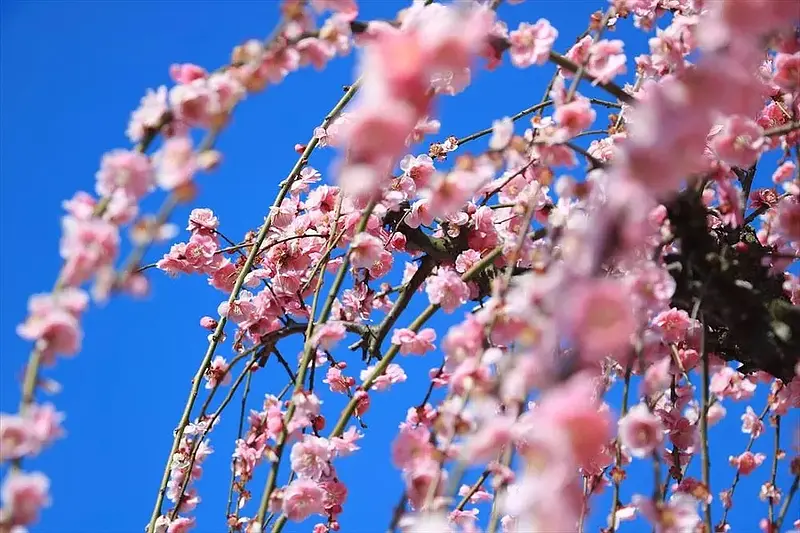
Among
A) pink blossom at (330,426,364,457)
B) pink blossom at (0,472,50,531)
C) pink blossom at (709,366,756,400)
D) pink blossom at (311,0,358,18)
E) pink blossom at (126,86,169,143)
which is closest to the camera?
pink blossom at (0,472,50,531)

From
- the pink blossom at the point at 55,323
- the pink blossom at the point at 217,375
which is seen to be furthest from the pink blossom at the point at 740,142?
the pink blossom at the point at 217,375

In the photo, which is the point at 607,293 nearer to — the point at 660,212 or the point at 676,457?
the point at 660,212

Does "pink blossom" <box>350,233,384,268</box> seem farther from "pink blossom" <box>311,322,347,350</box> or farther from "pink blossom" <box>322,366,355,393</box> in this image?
"pink blossom" <box>322,366,355,393</box>

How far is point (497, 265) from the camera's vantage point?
54.1 inches

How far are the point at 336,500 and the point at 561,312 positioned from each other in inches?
32.4

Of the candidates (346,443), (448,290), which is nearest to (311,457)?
(346,443)

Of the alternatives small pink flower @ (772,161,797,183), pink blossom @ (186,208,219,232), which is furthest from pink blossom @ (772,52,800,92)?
pink blossom @ (186,208,219,232)

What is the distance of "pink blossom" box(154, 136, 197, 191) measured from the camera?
0.74 m

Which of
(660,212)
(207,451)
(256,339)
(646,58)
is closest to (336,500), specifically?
(207,451)

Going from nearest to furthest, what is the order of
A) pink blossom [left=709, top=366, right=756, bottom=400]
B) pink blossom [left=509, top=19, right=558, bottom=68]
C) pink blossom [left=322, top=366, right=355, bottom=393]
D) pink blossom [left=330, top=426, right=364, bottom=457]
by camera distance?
pink blossom [left=509, top=19, right=558, bottom=68], pink blossom [left=330, top=426, right=364, bottom=457], pink blossom [left=709, top=366, right=756, bottom=400], pink blossom [left=322, top=366, right=355, bottom=393]

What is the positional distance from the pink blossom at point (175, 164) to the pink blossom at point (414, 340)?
1.45ft

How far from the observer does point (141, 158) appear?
76 cm

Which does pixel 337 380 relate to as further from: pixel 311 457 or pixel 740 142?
pixel 740 142

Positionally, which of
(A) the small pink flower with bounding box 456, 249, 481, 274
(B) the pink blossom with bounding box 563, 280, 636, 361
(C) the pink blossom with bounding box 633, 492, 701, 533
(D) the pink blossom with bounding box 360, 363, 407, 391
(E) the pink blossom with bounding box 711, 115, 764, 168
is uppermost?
(A) the small pink flower with bounding box 456, 249, 481, 274
